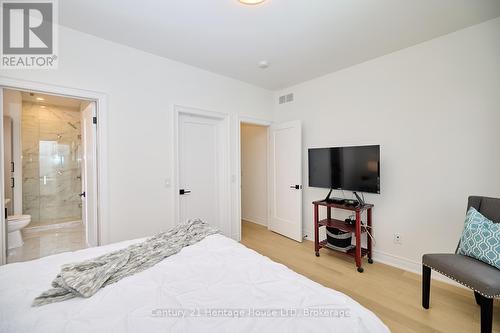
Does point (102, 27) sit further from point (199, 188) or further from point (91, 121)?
Answer: point (199, 188)

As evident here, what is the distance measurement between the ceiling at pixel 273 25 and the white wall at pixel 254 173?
199 centimetres

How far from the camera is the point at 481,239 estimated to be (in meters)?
1.74

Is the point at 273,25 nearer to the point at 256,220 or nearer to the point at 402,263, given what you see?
the point at 402,263

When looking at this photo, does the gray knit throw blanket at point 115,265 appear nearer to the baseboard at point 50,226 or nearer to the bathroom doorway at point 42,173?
the bathroom doorway at point 42,173

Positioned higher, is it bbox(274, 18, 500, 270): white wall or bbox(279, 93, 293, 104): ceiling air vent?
bbox(279, 93, 293, 104): ceiling air vent

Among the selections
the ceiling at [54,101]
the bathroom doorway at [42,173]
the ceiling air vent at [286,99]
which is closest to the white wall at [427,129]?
the ceiling air vent at [286,99]

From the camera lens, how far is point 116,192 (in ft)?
8.36

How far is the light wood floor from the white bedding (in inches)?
50.3

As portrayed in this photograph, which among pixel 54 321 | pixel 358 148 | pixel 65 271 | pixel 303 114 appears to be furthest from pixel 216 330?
pixel 303 114

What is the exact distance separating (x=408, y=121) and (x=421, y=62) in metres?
0.68

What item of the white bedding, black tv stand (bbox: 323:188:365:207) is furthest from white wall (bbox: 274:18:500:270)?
the white bedding

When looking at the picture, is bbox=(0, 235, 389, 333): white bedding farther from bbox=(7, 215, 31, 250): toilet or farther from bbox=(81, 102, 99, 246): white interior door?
bbox=(7, 215, 31, 250): toilet

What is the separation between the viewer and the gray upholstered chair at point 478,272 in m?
1.51

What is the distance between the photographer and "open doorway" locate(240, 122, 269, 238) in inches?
182
